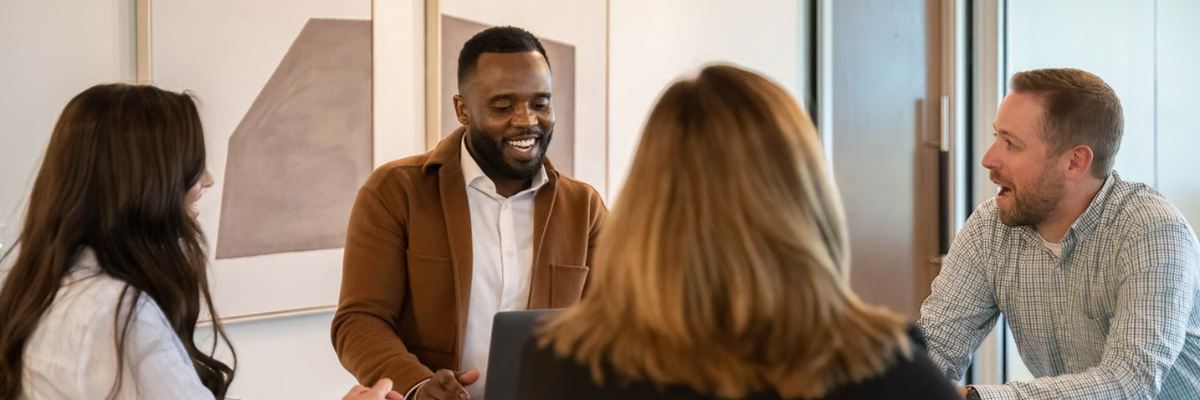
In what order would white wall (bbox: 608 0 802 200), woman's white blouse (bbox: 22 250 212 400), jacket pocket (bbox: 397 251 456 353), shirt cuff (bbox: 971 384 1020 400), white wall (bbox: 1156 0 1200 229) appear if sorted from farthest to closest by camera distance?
1. white wall (bbox: 1156 0 1200 229)
2. white wall (bbox: 608 0 802 200)
3. jacket pocket (bbox: 397 251 456 353)
4. shirt cuff (bbox: 971 384 1020 400)
5. woman's white blouse (bbox: 22 250 212 400)

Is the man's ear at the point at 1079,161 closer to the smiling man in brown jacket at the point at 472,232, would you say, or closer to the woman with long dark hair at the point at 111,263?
the smiling man in brown jacket at the point at 472,232

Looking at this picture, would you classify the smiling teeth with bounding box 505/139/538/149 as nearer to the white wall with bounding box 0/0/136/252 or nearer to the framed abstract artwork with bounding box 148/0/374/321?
the framed abstract artwork with bounding box 148/0/374/321

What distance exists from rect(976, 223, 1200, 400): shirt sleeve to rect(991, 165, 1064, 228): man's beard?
20cm

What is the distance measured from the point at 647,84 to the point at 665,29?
0.79 ft

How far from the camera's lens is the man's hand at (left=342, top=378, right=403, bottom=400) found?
5.19 ft

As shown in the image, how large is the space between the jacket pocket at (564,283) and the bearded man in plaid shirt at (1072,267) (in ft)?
2.64

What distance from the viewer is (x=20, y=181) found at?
80.5 inches

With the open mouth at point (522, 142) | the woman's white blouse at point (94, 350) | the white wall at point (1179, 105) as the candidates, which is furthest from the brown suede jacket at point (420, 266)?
the white wall at point (1179, 105)

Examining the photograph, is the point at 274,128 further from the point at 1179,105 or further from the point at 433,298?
the point at 1179,105

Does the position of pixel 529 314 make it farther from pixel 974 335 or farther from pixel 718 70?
pixel 974 335

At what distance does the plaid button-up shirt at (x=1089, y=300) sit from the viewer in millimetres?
1844

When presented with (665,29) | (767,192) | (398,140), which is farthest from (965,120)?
(767,192)

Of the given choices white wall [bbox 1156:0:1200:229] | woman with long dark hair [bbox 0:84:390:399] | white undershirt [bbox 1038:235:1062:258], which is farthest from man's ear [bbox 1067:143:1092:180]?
white wall [bbox 1156:0:1200:229]

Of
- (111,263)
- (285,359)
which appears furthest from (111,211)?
(285,359)
